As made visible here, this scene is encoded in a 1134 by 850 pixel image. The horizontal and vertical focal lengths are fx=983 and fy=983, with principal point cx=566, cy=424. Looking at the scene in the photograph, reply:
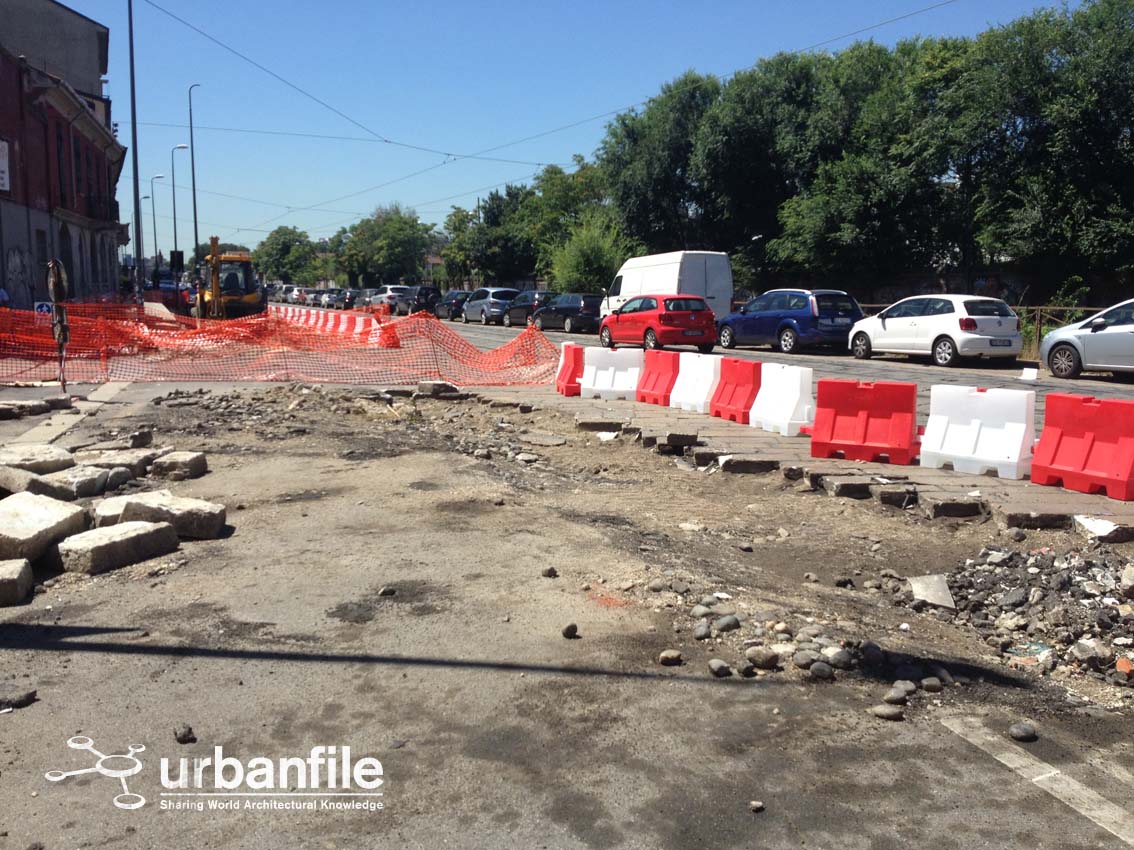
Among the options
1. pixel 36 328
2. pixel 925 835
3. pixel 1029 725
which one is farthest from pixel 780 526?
pixel 36 328

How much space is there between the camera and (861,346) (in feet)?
80.8

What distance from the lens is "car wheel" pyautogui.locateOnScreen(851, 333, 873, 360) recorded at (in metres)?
24.5

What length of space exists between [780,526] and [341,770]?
4469mm

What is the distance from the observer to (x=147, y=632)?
4977 millimetres

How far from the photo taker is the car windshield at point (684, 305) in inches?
1008

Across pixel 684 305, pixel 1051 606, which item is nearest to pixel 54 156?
pixel 684 305

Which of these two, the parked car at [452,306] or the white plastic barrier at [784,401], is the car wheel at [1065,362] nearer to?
the white plastic barrier at [784,401]

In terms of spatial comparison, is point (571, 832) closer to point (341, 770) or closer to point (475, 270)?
point (341, 770)

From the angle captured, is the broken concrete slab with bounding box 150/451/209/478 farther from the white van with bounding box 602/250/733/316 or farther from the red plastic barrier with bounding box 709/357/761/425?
the white van with bounding box 602/250/733/316

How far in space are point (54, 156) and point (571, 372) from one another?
31.3 metres

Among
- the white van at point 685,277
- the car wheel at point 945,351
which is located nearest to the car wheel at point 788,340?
the white van at point 685,277

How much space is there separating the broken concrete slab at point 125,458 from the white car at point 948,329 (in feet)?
58.6

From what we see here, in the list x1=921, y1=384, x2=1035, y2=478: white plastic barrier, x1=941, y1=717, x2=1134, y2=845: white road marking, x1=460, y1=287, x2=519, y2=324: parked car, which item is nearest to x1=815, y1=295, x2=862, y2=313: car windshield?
x1=921, y1=384, x2=1035, y2=478: white plastic barrier

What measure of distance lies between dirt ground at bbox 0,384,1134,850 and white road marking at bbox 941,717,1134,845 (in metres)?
0.05
